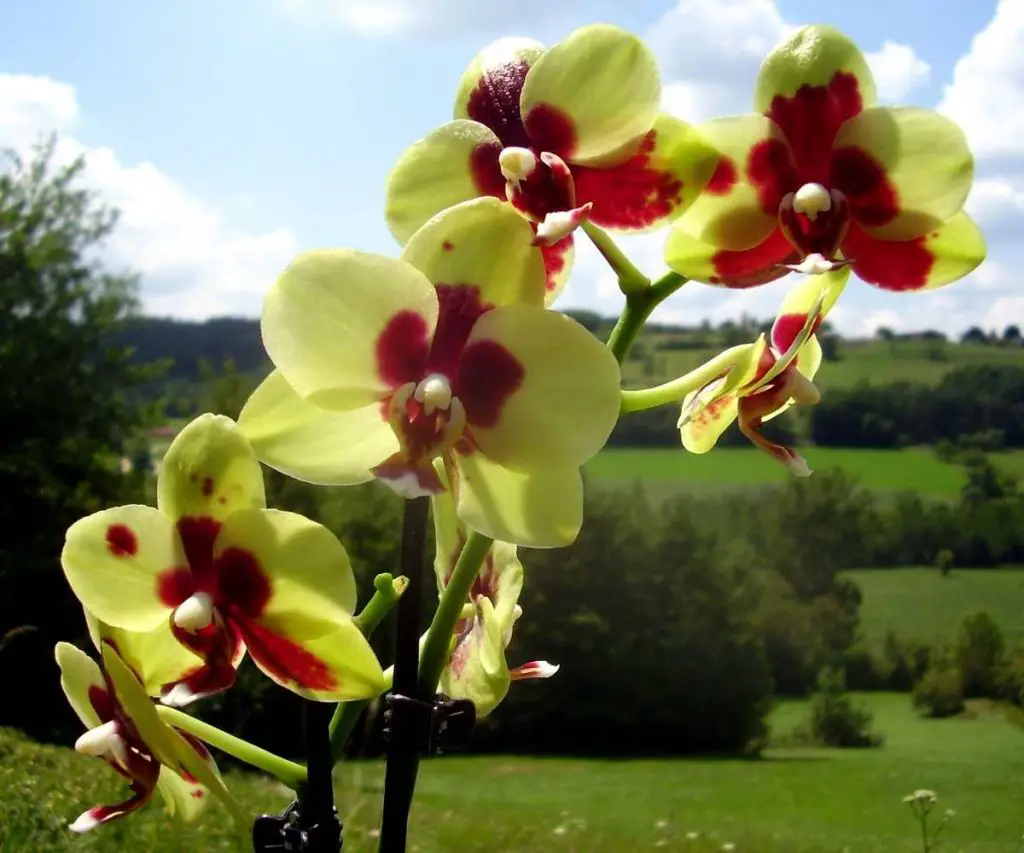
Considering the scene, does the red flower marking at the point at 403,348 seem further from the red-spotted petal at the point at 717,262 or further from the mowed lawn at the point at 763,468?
the mowed lawn at the point at 763,468

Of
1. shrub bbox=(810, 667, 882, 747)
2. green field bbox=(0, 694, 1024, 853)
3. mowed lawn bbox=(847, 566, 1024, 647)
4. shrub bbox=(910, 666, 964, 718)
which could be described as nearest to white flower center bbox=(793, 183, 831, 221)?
green field bbox=(0, 694, 1024, 853)

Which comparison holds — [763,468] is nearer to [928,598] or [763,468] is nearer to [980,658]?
[928,598]

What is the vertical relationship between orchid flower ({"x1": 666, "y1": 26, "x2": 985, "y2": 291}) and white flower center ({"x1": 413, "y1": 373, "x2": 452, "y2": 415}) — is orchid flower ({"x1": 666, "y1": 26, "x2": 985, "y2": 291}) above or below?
above

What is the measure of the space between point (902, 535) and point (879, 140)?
1863 cm

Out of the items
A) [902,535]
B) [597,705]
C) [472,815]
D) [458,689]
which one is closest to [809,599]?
[902,535]

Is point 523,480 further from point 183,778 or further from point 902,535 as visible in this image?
point 902,535

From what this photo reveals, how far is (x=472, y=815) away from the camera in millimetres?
5398

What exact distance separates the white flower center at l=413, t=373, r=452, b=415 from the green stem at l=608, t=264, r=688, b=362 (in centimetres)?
7

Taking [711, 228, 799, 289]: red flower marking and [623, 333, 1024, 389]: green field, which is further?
[623, 333, 1024, 389]: green field

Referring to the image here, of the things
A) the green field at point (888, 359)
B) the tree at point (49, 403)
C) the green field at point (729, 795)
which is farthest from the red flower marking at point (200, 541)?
the green field at point (888, 359)

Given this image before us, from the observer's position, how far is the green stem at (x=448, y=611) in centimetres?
36

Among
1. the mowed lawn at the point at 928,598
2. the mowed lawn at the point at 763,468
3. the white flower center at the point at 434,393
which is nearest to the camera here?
the white flower center at the point at 434,393

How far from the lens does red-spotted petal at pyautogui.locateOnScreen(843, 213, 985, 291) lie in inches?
14.2

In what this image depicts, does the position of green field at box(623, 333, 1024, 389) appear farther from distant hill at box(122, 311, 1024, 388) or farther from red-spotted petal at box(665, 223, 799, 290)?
red-spotted petal at box(665, 223, 799, 290)
